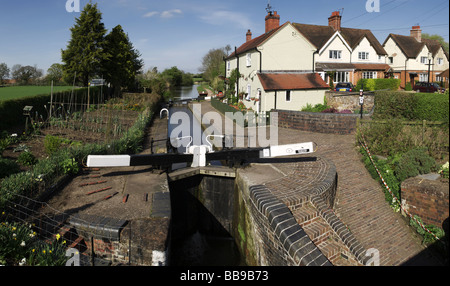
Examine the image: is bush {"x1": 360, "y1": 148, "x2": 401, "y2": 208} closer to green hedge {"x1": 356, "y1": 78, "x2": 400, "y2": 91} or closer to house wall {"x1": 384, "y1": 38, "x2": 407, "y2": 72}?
green hedge {"x1": 356, "y1": 78, "x2": 400, "y2": 91}

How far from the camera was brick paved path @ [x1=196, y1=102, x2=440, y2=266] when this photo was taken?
7.75m

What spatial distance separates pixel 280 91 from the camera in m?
25.1

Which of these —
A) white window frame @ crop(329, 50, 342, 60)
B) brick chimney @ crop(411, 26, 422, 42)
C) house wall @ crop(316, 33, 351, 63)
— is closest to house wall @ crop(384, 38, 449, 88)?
brick chimney @ crop(411, 26, 422, 42)

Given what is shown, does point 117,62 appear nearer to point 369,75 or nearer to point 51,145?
point 51,145

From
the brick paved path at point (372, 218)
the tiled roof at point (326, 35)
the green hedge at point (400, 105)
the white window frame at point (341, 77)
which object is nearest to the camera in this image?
the brick paved path at point (372, 218)

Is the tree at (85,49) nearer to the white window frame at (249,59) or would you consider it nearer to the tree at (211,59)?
the white window frame at (249,59)

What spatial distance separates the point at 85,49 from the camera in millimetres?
29562

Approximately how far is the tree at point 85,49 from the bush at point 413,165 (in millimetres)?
27427

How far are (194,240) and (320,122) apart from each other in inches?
368

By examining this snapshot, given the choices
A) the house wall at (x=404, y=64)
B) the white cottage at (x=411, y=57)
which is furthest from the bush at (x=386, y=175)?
the white cottage at (x=411, y=57)

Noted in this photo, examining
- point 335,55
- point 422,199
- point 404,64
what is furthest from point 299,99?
point 404,64

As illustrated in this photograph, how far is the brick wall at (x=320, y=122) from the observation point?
15992mm
